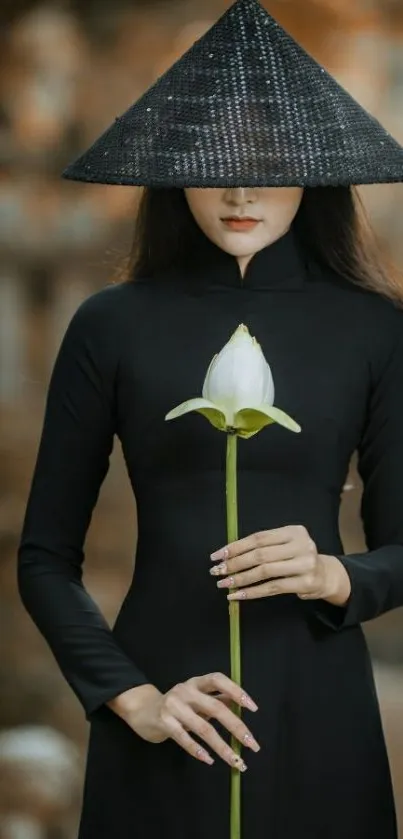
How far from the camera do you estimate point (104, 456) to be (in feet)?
4.17

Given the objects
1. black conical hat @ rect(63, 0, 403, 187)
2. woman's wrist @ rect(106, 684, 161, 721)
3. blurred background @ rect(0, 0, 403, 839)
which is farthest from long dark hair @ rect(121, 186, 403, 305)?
blurred background @ rect(0, 0, 403, 839)

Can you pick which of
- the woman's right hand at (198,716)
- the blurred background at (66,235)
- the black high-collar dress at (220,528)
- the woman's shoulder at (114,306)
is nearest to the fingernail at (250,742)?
the woman's right hand at (198,716)

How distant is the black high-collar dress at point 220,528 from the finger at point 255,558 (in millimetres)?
98

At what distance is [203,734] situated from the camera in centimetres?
109

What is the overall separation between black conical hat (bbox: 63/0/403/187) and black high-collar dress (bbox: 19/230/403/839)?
0.15 m

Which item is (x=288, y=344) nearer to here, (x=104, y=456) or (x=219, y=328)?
(x=219, y=328)

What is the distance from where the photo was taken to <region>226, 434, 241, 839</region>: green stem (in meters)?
1.03

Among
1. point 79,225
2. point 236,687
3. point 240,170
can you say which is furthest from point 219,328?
point 79,225

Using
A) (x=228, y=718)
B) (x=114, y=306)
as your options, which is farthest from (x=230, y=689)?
(x=114, y=306)

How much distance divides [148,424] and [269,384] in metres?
0.24

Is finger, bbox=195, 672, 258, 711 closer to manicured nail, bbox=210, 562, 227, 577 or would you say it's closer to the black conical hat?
manicured nail, bbox=210, 562, 227, 577

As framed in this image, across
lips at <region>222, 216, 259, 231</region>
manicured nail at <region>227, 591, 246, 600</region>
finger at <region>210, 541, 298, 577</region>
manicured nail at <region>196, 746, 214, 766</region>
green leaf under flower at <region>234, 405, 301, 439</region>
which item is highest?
lips at <region>222, 216, 259, 231</region>

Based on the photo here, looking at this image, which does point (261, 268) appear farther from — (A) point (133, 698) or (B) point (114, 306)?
(A) point (133, 698)

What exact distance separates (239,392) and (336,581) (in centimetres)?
21
